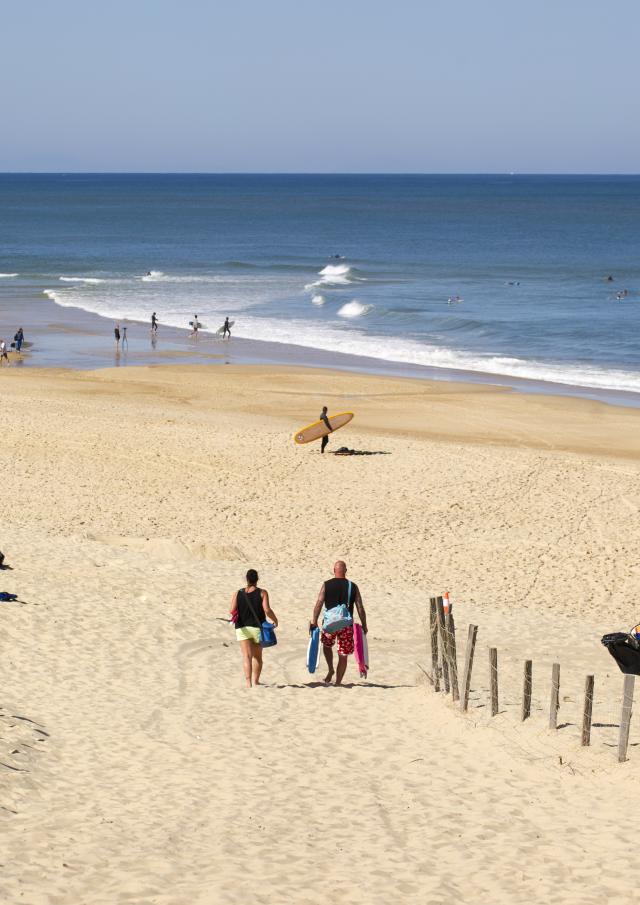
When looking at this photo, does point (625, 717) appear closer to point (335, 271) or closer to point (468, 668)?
point (468, 668)

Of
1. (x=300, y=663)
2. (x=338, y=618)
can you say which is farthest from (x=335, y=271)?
(x=338, y=618)

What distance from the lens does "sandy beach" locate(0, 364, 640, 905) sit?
7.77 meters

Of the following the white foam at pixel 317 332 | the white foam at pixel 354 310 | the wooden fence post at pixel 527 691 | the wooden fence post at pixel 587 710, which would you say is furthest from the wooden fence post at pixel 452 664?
the white foam at pixel 354 310

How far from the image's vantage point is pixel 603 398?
111 ft

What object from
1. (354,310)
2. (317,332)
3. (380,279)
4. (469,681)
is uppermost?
(380,279)

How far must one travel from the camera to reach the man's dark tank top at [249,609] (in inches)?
447

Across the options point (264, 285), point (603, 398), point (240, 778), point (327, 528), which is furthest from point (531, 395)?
point (264, 285)

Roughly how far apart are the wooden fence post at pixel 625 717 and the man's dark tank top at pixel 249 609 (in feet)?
11.8

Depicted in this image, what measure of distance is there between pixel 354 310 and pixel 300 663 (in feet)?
134

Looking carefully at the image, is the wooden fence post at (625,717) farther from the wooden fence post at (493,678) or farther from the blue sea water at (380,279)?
the blue sea water at (380,279)

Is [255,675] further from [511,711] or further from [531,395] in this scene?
[531,395]

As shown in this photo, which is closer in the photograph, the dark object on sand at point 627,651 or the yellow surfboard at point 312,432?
the dark object on sand at point 627,651

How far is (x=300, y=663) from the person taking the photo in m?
13.4

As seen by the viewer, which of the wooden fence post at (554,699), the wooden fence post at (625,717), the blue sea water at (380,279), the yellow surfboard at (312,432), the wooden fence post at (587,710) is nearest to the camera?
the wooden fence post at (625,717)
